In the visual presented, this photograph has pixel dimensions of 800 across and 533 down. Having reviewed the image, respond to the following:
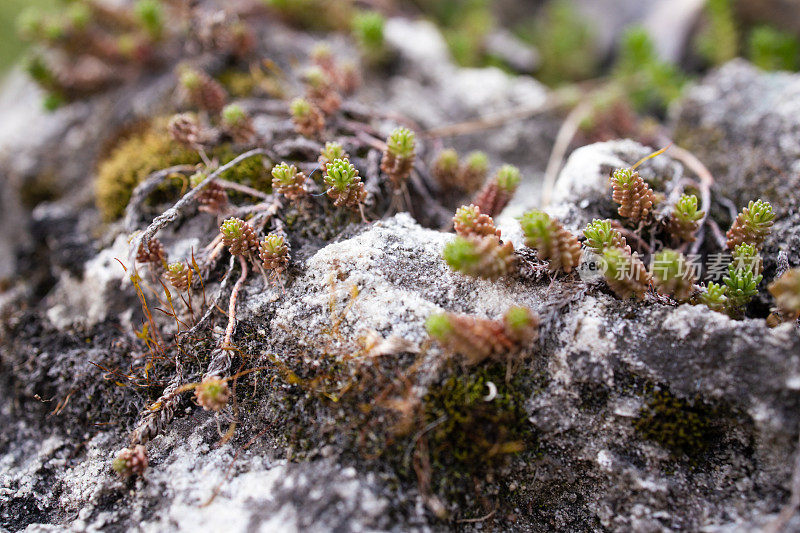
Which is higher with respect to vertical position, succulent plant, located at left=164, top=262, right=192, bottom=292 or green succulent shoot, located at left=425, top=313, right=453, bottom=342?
green succulent shoot, located at left=425, top=313, right=453, bottom=342

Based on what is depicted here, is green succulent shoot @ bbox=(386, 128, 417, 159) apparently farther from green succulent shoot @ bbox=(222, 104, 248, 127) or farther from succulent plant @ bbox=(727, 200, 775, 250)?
succulent plant @ bbox=(727, 200, 775, 250)

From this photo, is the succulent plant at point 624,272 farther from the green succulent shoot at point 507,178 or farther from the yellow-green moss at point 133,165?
the yellow-green moss at point 133,165

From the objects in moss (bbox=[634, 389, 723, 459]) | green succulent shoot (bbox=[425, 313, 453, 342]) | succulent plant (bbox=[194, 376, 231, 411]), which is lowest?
succulent plant (bbox=[194, 376, 231, 411])

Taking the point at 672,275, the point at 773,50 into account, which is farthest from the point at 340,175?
the point at 773,50

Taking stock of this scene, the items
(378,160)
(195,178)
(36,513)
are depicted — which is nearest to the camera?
(36,513)

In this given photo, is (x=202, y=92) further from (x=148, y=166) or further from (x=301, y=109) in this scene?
(x=301, y=109)

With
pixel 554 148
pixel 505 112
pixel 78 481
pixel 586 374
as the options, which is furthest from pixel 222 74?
pixel 586 374

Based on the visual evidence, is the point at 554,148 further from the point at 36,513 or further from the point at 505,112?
the point at 36,513

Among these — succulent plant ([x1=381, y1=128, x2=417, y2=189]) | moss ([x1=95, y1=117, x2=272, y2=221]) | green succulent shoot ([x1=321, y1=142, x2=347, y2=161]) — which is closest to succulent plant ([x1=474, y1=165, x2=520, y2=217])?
succulent plant ([x1=381, y1=128, x2=417, y2=189])
